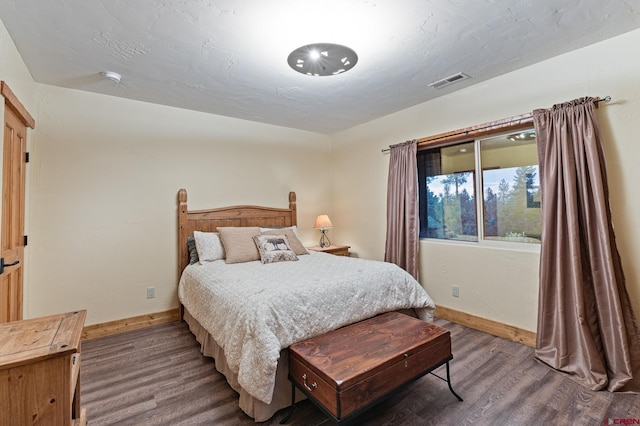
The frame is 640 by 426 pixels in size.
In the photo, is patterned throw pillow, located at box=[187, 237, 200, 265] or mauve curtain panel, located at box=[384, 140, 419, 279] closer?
patterned throw pillow, located at box=[187, 237, 200, 265]

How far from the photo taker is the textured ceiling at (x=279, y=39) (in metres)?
1.78

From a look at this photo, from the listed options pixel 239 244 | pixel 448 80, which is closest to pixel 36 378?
pixel 239 244

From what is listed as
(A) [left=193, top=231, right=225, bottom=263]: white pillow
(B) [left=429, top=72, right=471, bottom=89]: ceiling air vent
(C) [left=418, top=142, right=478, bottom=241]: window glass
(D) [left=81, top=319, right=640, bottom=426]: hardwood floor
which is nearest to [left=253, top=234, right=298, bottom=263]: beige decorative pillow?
(A) [left=193, top=231, right=225, bottom=263]: white pillow

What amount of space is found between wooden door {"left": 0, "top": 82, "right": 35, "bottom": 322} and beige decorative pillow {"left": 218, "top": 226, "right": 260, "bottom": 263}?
1.59 m

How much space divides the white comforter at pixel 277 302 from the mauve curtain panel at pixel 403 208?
942 millimetres

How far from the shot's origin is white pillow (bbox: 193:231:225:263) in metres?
3.15

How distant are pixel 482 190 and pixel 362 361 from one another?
7.70ft

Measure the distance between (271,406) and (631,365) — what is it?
2.41 metres

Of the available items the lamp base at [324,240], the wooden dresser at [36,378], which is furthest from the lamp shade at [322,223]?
the wooden dresser at [36,378]

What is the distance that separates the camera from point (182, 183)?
3492 millimetres

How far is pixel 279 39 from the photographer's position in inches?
81.6

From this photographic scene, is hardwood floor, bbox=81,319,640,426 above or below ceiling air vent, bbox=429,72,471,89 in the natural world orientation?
below

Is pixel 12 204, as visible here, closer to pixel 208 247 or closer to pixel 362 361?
pixel 208 247

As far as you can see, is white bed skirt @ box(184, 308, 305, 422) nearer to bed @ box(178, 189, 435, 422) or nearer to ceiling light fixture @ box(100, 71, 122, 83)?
bed @ box(178, 189, 435, 422)
